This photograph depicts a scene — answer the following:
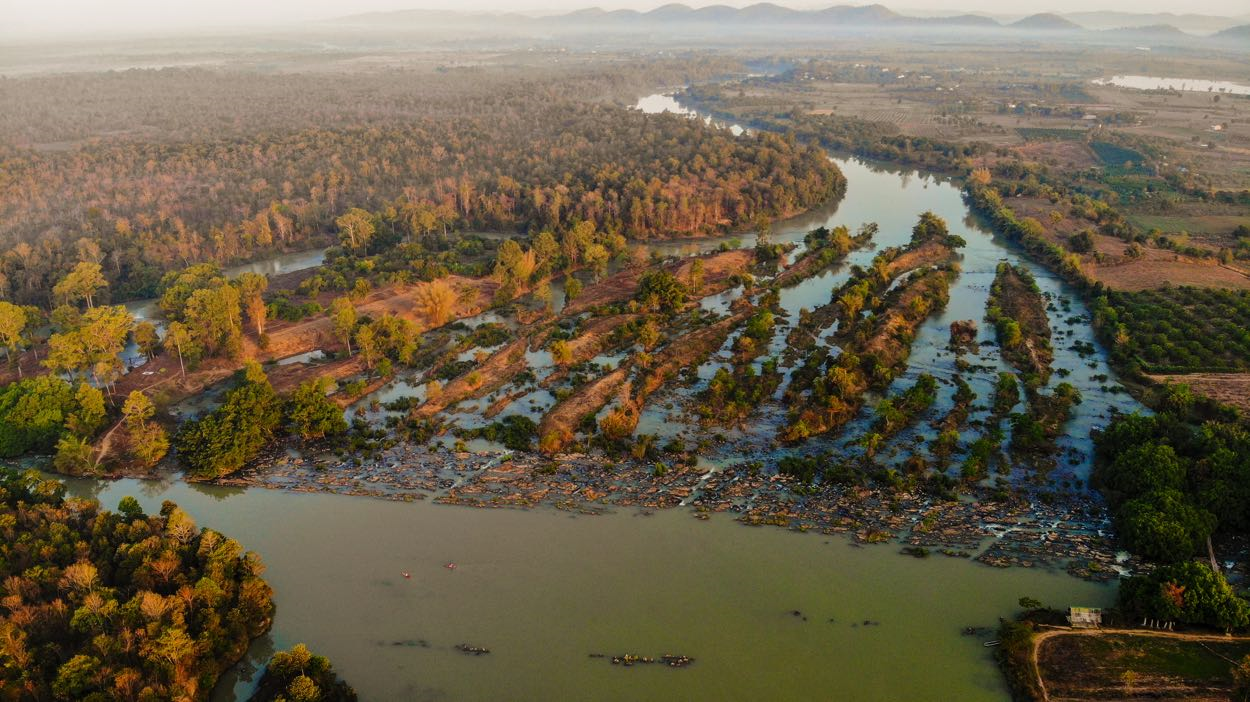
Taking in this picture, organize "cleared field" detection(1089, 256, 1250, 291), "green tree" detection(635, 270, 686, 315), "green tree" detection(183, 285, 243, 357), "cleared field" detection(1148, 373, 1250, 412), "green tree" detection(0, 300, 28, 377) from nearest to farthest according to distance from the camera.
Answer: "cleared field" detection(1148, 373, 1250, 412) → "green tree" detection(0, 300, 28, 377) → "green tree" detection(183, 285, 243, 357) → "green tree" detection(635, 270, 686, 315) → "cleared field" detection(1089, 256, 1250, 291)

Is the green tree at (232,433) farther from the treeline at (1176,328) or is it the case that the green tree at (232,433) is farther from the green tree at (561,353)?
the treeline at (1176,328)

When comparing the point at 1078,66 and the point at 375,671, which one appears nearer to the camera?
the point at 375,671

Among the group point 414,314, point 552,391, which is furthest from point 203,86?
point 552,391

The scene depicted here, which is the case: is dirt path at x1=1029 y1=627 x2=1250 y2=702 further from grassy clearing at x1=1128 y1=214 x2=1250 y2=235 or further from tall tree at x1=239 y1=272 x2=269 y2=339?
grassy clearing at x1=1128 y1=214 x2=1250 y2=235

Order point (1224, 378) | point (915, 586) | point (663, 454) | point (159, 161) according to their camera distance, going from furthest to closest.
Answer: point (159, 161)
point (1224, 378)
point (663, 454)
point (915, 586)

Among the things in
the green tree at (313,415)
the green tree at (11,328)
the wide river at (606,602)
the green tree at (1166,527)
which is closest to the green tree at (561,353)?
the green tree at (313,415)

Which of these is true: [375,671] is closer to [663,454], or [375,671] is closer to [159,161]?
[663,454]

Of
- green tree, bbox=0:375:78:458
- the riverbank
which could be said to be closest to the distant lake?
the riverbank
